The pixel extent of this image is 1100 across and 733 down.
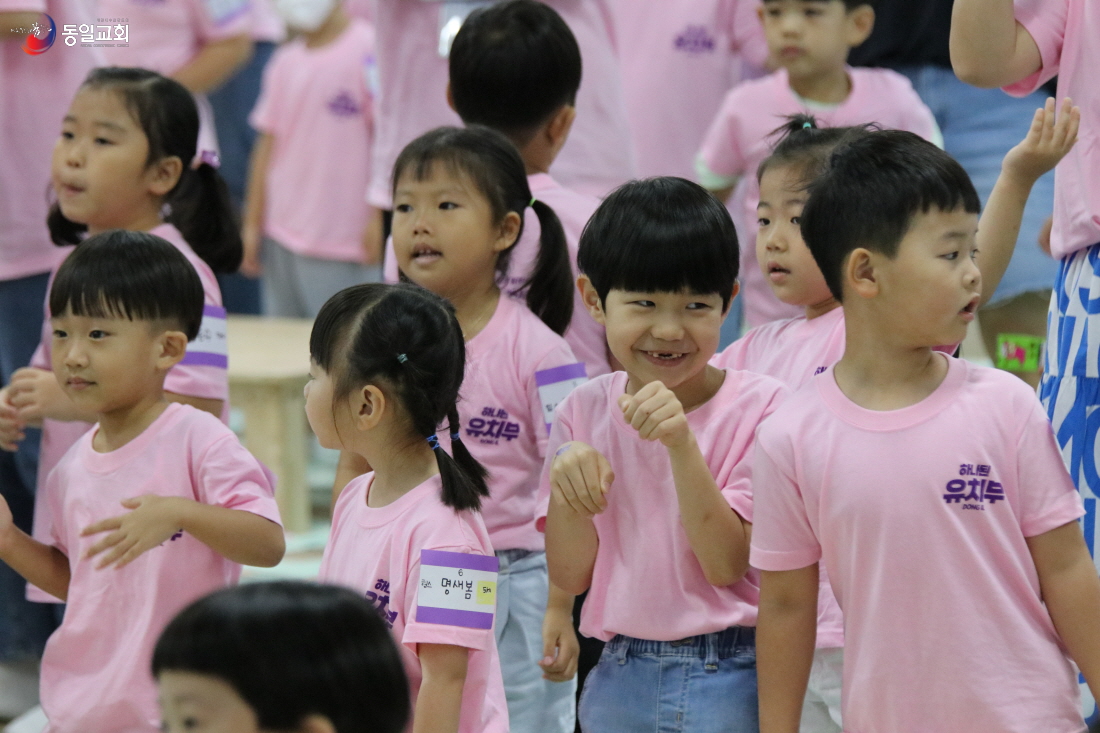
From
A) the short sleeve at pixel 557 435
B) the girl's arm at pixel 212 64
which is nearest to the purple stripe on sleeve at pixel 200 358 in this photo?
the short sleeve at pixel 557 435

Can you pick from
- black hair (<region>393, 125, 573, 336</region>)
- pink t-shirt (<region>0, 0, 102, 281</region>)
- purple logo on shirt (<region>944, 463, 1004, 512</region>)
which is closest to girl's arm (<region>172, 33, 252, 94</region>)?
pink t-shirt (<region>0, 0, 102, 281</region>)

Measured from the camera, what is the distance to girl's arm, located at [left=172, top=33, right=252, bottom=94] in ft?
15.3

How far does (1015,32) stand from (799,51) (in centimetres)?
136

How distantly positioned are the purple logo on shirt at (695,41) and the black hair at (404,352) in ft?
6.97

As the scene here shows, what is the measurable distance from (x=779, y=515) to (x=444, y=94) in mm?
1888

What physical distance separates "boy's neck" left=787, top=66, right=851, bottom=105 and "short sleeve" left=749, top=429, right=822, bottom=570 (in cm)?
188

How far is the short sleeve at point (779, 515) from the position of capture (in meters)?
1.72

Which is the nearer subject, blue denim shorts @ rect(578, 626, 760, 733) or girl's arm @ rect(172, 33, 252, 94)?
blue denim shorts @ rect(578, 626, 760, 733)

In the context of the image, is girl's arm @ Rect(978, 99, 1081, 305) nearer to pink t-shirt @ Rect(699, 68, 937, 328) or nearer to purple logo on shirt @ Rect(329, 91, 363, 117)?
pink t-shirt @ Rect(699, 68, 937, 328)

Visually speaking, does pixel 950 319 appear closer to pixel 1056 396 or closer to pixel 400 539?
pixel 1056 396

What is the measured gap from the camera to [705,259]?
6.16 ft

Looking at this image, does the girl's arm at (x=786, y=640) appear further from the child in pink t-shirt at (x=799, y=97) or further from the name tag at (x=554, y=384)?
the child in pink t-shirt at (x=799, y=97)

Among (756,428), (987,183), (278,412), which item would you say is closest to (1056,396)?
(756,428)

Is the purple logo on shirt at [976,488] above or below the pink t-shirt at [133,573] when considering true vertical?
above
